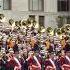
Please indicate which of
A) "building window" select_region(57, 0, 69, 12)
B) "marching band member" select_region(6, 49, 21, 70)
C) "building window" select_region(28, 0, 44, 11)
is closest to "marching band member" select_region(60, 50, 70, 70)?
"marching band member" select_region(6, 49, 21, 70)

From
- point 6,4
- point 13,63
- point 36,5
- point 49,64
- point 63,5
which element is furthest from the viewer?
point 63,5

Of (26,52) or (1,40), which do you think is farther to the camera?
(1,40)

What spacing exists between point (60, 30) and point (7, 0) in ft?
56.9

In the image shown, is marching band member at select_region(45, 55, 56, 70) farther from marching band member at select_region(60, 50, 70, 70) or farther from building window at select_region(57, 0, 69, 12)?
building window at select_region(57, 0, 69, 12)

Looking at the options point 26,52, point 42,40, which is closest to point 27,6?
point 42,40

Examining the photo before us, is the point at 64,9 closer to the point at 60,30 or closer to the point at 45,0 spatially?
the point at 45,0

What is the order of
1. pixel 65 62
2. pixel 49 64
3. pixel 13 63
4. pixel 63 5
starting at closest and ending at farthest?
1. pixel 49 64
2. pixel 13 63
3. pixel 65 62
4. pixel 63 5

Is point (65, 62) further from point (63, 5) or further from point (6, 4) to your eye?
point (63, 5)

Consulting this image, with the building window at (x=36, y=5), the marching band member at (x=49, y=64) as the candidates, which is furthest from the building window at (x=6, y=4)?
the marching band member at (x=49, y=64)

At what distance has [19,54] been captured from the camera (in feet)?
107

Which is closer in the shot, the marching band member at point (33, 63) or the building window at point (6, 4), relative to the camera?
the marching band member at point (33, 63)

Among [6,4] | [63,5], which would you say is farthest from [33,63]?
[63,5]

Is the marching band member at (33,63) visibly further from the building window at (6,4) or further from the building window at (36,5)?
the building window at (36,5)

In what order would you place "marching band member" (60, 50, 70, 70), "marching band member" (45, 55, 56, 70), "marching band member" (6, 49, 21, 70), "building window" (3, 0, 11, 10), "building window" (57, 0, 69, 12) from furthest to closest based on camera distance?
"building window" (57, 0, 69, 12), "building window" (3, 0, 11, 10), "marching band member" (60, 50, 70, 70), "marching band member" (6, 49, 21, 70), "marching band member" (45, 55, 56, 70)
